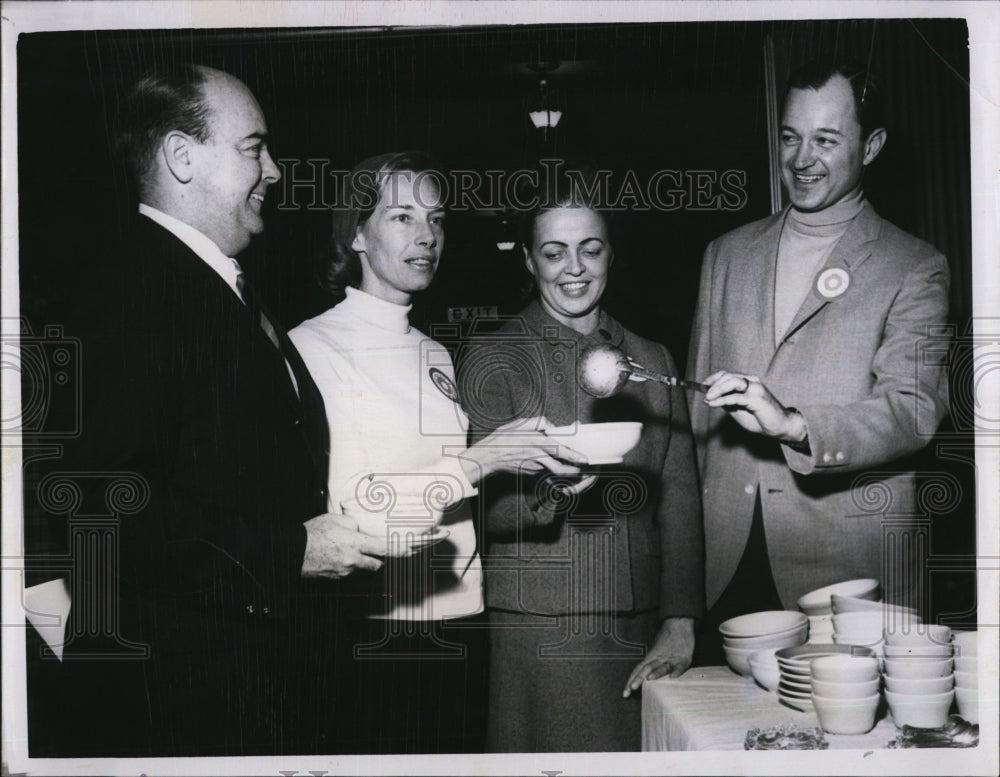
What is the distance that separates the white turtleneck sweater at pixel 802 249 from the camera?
2.90 m


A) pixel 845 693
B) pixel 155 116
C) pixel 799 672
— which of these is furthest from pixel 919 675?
pixel 155 116

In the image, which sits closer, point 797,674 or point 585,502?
point 797,674

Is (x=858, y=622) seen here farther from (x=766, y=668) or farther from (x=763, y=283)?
(x=763, y=283)

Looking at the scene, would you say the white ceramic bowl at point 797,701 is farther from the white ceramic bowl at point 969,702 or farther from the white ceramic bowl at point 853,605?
the white ceramic bowl at point 969,702

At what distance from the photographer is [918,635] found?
9.53ft

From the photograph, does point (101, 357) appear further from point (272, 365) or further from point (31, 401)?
point (272, 365)

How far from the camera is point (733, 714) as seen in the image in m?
2.74

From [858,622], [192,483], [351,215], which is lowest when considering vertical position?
[858,622]

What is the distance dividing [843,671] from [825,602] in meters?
0.25

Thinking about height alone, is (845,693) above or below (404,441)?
below

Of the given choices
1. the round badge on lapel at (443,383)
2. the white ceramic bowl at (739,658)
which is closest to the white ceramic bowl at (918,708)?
the white ceramic bowl at (739,658)

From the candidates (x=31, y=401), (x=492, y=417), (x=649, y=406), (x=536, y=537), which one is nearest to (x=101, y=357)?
(x=31, y=401)

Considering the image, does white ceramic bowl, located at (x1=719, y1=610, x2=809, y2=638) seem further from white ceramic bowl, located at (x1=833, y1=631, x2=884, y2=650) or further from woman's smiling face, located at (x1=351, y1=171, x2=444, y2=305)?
woman's smiling face, located at (x1=351, y1=171, x2=444, y2=305)

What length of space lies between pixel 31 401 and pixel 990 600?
276 centimetres
